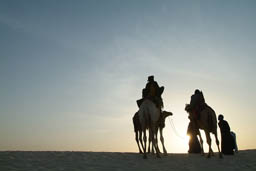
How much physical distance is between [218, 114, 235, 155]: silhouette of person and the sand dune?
7.76 ft

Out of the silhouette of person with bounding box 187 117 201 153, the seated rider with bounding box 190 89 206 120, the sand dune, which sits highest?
the seated rider with bounding box 190 89 206 120

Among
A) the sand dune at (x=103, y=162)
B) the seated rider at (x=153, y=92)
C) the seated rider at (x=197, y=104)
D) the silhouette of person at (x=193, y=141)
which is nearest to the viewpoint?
the sand dune at (x=103, y=162)

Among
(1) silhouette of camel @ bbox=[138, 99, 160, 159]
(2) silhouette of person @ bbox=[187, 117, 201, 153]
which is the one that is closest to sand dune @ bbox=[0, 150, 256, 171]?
(1) silhouette of camel @ bbox=[138, 99, 160, 159]

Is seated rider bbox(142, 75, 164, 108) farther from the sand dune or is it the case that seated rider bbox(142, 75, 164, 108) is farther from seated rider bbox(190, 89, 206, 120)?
the sand dune

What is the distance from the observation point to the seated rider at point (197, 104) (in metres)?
17.0

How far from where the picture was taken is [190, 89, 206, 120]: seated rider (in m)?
17.0

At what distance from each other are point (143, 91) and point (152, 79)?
71cm

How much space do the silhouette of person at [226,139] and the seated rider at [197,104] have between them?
216 centimetres

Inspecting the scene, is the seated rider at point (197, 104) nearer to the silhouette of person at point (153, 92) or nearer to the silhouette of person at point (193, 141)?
the silhouette of person at point (193, 141)

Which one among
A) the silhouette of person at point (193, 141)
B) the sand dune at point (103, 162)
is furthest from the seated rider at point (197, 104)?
the sand dune at point (103, 162)

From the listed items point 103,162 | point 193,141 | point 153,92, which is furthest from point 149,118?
point 193,141

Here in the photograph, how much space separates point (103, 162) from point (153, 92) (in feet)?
14.6

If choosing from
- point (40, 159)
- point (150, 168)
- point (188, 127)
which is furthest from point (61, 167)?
point (188, 127)

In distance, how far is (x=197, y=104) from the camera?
17.1m
